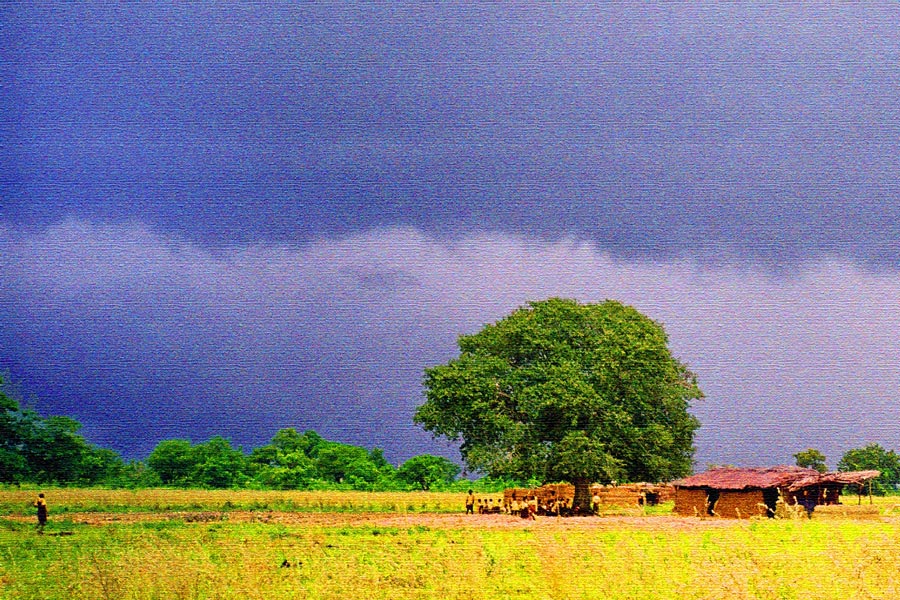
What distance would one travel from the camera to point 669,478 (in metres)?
30.9

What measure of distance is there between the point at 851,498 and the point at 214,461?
27.8 m

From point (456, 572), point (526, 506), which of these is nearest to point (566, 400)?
point (526, 506)

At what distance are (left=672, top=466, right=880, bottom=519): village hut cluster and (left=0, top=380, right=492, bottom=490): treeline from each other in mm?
7805

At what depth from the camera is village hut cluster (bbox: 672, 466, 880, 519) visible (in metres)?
27.3

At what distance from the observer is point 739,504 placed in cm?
2820

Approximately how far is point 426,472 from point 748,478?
14.1m

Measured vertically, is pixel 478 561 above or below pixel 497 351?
below

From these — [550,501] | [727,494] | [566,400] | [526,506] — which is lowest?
[526,506]

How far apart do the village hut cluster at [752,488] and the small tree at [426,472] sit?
1069 cm

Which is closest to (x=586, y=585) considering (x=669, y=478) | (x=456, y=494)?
(x=669, y=478)

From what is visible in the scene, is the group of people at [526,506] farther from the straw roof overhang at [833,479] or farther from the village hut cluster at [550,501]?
the straw roof overhang at [833,479]

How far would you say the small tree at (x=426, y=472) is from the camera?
3778 centimetres

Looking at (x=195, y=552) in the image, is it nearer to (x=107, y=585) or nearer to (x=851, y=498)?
(x=107, y=585)

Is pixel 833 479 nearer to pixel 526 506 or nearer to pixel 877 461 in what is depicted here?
pixel 526 506
